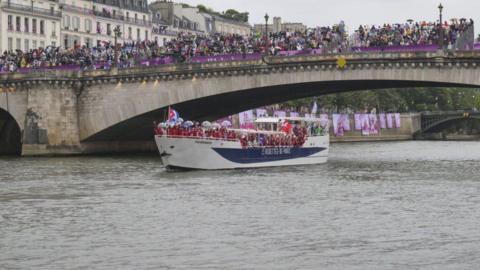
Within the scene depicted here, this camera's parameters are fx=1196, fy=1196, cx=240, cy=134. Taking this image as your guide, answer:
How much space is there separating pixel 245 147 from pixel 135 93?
15.3m

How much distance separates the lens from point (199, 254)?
3347cm

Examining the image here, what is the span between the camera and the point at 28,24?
362 feet

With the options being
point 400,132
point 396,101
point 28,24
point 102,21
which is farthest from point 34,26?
point 396,101

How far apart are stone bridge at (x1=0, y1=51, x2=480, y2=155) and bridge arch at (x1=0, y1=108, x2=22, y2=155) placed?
3726mm

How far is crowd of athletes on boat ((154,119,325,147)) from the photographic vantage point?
6462 centimetres

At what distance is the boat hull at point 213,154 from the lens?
212 feet

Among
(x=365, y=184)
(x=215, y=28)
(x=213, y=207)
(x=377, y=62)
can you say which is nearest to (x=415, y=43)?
(x=377, y=62)

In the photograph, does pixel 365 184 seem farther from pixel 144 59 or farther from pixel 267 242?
pixel 144 59

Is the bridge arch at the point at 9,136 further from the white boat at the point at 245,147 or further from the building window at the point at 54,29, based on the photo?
the white boat at the point at 245,147

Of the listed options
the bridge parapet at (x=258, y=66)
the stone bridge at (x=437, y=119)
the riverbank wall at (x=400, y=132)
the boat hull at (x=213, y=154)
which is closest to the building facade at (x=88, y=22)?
the bridge parapet at (x=258, y=66)

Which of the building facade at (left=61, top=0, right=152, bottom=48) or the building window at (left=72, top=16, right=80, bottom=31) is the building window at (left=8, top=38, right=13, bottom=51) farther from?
the building window at (left=72, top=16, right=80, bottom=31)

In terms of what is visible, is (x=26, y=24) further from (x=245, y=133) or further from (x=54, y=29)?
(x=245, y=133)

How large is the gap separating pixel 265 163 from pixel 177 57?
1317 centimetres

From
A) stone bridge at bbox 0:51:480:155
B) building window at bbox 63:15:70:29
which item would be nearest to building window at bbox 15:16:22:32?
building window at bbox 63:15:70:29
